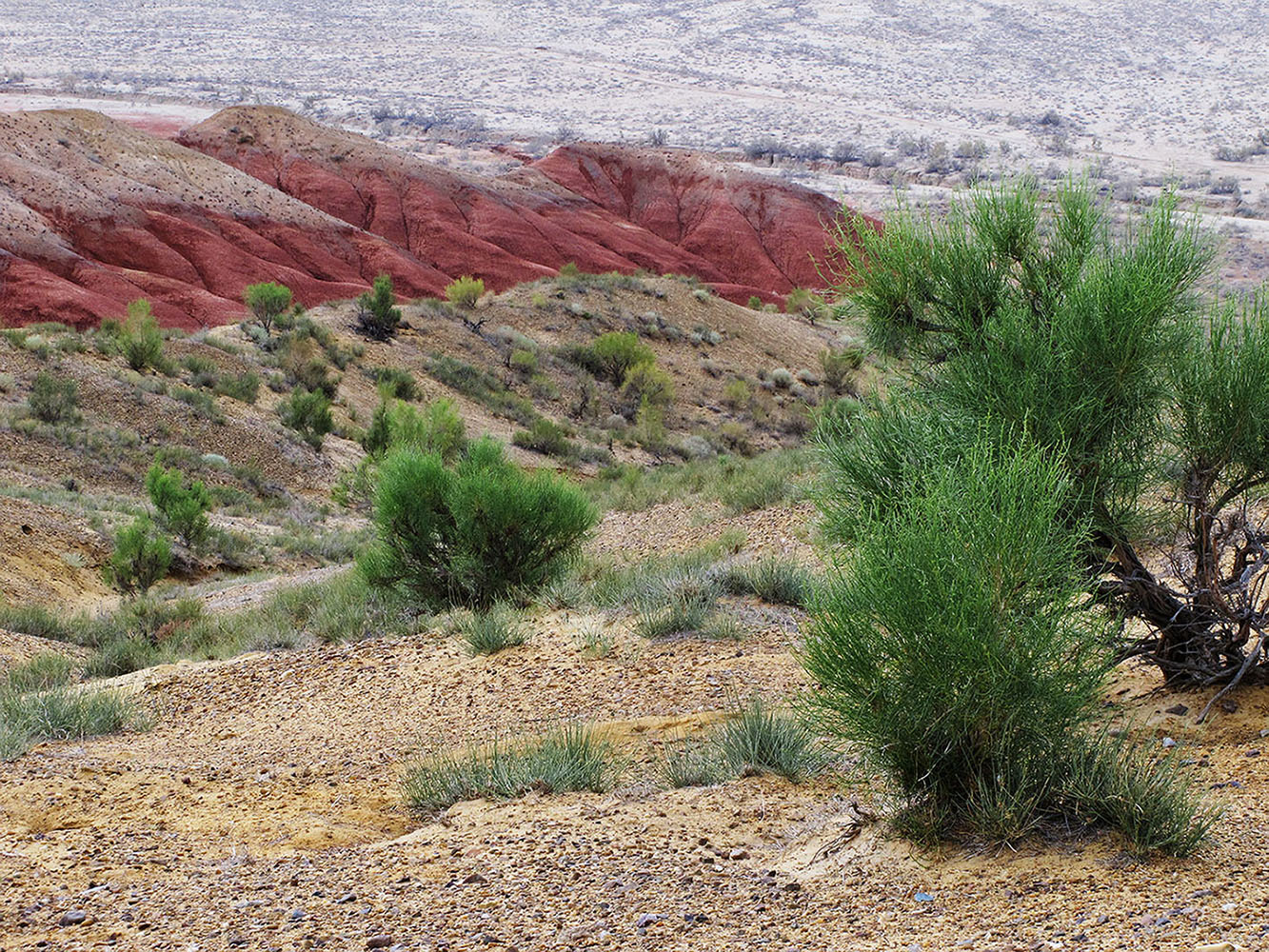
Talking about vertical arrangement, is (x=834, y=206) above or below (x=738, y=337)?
above

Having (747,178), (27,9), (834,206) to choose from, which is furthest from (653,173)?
(27,9)

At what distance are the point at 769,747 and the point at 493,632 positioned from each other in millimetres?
3915

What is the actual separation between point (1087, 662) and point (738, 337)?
3777 centimetres

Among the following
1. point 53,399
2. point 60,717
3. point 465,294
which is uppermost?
point 60,717

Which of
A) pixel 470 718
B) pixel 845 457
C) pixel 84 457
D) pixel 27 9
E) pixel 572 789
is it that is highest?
pixel 27 9

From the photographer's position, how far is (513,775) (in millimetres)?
6273

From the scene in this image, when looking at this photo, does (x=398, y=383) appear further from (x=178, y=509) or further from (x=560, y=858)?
(x=560, y=858)

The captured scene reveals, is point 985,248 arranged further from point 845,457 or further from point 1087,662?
point 1087,662

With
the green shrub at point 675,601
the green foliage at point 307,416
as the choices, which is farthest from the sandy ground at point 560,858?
the green foliage at point 307,416

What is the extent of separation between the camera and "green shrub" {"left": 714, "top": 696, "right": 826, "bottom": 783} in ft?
20.5

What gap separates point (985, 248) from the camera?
7133 millimetres

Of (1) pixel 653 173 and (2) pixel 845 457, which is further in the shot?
(1) pixel 653 173

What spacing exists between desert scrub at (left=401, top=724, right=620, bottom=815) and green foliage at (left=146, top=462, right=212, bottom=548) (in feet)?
45.7

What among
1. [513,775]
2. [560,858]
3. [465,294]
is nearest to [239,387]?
[465,294]
